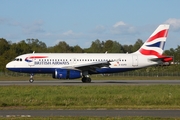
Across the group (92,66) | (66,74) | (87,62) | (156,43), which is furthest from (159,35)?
(66,74)

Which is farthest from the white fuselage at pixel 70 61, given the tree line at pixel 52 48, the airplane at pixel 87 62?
the tree line at pixel 52 48

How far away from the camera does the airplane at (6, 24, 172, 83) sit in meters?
46.2

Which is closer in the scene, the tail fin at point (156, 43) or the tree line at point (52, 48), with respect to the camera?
the tail fin at point (156, 43)

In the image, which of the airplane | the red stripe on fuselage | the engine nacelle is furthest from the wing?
the red stripe on fuselage

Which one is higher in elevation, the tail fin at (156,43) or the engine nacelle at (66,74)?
the tail fin at (156,43)

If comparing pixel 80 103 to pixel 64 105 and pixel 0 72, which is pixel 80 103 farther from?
pixel 0 72

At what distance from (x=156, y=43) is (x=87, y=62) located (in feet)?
29.0

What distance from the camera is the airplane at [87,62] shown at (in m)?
46.2

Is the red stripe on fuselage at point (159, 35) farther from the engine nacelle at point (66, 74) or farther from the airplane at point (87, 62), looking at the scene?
the engine nacelle at point (66, 74)

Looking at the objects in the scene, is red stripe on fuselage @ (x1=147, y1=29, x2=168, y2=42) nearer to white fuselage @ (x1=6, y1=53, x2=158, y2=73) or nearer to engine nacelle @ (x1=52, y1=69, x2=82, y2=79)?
white fuselage @ (x1=6, y1=53, x2=158, y2=73)

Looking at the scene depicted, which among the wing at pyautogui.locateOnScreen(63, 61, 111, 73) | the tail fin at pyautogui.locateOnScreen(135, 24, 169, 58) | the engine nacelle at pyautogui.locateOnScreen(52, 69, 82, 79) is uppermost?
the tail fin at pyautogui.locateOnScreen(135, 24, 169, 58)

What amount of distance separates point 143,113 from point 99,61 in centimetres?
2938

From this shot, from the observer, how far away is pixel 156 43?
164 feet

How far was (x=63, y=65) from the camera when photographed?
46875 millimetres
